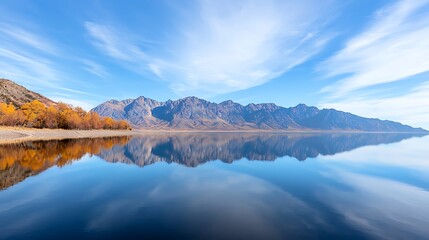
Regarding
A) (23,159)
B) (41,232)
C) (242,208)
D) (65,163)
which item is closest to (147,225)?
(41,232)

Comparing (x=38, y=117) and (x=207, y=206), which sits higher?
(x=38, y=117)

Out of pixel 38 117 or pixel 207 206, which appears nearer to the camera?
pixel 207 206

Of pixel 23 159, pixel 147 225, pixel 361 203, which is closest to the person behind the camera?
pixel 147 225

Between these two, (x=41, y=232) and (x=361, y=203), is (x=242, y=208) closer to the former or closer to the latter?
(x=361, y=203)

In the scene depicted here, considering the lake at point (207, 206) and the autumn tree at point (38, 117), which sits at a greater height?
the autumn tree at point (38, 117)

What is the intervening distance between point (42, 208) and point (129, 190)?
8.88 m

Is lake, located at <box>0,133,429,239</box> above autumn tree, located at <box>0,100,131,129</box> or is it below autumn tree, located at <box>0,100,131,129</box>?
below

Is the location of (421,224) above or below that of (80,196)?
above

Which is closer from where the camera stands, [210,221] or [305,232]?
[305,232]

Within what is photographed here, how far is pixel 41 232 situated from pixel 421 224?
27487 millimetres

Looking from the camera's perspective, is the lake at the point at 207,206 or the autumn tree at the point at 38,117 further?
the autumn tree at the point at 38,117

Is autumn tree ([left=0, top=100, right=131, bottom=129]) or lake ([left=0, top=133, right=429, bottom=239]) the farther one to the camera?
autumn tree ([left=0, top=100, right=131, bottom=129])

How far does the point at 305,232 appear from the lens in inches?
658

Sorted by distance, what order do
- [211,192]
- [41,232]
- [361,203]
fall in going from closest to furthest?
[41,232] < [361,203] < [211,192]
